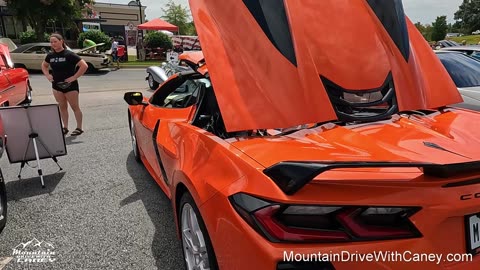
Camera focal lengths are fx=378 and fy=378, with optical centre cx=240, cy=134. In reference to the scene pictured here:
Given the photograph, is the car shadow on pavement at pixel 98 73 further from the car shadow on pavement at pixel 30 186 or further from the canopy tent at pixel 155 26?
the car shadow on pavement at pixel 30 186

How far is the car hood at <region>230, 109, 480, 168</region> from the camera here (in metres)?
1.61

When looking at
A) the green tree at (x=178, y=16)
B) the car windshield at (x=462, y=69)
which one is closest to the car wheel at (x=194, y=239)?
the car windshield at (x=462, y=69)

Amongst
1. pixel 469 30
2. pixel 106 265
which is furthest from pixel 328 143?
pixel 469 30

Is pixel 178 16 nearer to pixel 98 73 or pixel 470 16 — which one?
pixel 98 73

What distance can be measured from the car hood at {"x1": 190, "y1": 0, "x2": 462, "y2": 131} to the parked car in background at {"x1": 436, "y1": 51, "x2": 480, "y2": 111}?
274 cm

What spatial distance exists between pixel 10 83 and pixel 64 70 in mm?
1753

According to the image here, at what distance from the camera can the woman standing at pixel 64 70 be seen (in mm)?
6477

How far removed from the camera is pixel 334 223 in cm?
146

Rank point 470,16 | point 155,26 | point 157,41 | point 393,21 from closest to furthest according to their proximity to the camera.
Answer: point 393,21 < point 155,26 < point 157,41 < point 470,16

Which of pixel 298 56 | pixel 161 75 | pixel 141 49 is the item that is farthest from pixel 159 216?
pixel 141 49

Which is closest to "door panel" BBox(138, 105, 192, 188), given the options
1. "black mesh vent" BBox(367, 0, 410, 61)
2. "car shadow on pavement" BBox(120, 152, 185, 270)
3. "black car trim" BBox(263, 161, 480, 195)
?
"car shadow on pavement" BBox(120, 152, 185, 270)

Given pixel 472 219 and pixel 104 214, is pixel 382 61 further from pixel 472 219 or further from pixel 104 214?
pixel 104 214

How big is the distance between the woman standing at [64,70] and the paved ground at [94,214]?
1197 mm

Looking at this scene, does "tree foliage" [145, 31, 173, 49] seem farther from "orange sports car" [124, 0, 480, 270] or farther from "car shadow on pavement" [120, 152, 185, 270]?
"orange sports car" [124, 0, 480, 270]
